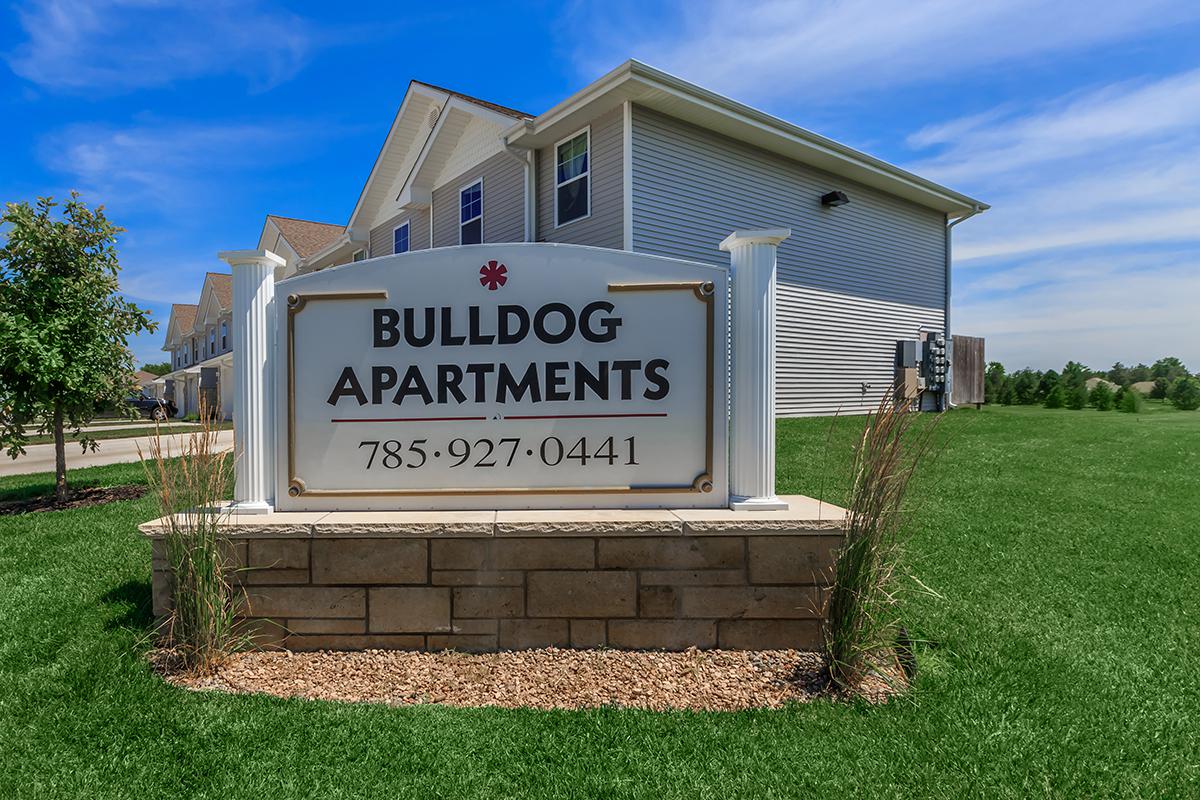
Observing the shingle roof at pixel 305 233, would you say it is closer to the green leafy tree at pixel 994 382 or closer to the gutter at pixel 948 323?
the gutter at pixel 948 323

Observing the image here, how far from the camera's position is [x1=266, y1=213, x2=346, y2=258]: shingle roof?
78.9 ft

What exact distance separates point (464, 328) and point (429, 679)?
1.82m

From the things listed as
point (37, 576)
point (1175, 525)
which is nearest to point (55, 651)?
point (37, 576)

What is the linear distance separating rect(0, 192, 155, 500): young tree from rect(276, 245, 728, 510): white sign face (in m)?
5.77

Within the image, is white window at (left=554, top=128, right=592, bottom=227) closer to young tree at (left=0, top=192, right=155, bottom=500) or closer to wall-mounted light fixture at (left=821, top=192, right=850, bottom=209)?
wall-mounted light fixture at (left=821, top=192, right=850, bottom=209)

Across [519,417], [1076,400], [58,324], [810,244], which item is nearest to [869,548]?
[519,417]

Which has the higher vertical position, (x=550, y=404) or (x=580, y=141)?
(x=580, y=141)

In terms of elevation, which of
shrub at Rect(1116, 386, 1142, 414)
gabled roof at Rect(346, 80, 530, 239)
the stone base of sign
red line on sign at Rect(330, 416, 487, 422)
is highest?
gabled roof at Rect(346, 80, 530, 239)

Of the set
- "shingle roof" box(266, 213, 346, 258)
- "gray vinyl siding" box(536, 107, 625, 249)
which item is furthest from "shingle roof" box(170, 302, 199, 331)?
"gray vinyl siding" box(536, 107, 625, 249)

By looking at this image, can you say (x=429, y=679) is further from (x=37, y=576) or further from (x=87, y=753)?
(x=37, y=576)

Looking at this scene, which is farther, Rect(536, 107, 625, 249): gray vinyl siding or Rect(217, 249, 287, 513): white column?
Rect(536, 107, 625, 249): gray vinyl siding

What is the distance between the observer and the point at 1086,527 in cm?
528

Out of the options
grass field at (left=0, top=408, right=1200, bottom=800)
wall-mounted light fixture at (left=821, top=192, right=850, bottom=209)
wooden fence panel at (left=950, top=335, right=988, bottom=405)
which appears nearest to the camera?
grass field at (left=0, top=408, right=1200, bottom=800)

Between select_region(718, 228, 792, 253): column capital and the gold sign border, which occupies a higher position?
select_region(718, 228, 792, 253): column capital
